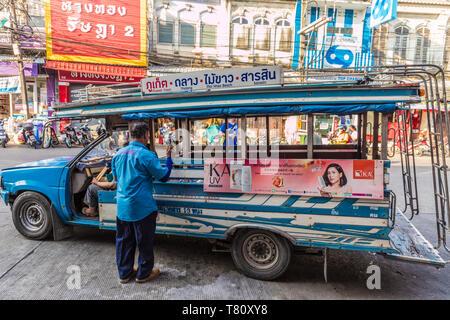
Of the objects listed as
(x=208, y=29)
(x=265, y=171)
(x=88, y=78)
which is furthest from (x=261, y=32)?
(x=265, y=171)

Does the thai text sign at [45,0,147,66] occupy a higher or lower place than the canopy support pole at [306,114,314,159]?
higher

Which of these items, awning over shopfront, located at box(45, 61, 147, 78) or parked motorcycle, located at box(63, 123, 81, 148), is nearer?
parked motorcycle, located at box(63, 123, 81, 148)

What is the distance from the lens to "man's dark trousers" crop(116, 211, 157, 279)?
3271 mm

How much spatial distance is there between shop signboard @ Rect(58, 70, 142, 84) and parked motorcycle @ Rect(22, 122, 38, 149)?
11.3 feet

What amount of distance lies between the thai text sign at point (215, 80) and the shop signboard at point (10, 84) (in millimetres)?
16129

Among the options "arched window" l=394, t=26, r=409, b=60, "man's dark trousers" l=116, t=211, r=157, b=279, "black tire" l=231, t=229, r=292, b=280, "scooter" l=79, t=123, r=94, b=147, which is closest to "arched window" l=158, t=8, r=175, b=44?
"scooter" l=79, t=123, r=94, b=147

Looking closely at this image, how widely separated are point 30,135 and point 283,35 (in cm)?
1405

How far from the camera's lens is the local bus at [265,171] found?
306cm

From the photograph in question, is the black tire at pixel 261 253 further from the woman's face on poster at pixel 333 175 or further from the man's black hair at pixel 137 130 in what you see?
the man's black hair at pixel 137 130

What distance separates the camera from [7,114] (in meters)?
17.5

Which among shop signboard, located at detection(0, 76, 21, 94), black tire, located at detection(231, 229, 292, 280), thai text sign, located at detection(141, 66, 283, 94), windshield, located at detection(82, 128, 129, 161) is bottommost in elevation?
black tire, located at detection(231, 229, 292, 280)

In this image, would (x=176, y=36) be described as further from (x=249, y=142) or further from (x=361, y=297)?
(x=361, y=297)

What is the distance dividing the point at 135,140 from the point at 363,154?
9.43ft

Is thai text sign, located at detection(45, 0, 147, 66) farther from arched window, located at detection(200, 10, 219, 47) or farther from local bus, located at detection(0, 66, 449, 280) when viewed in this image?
local bus, located at detection(0, 66, 449, 280)
